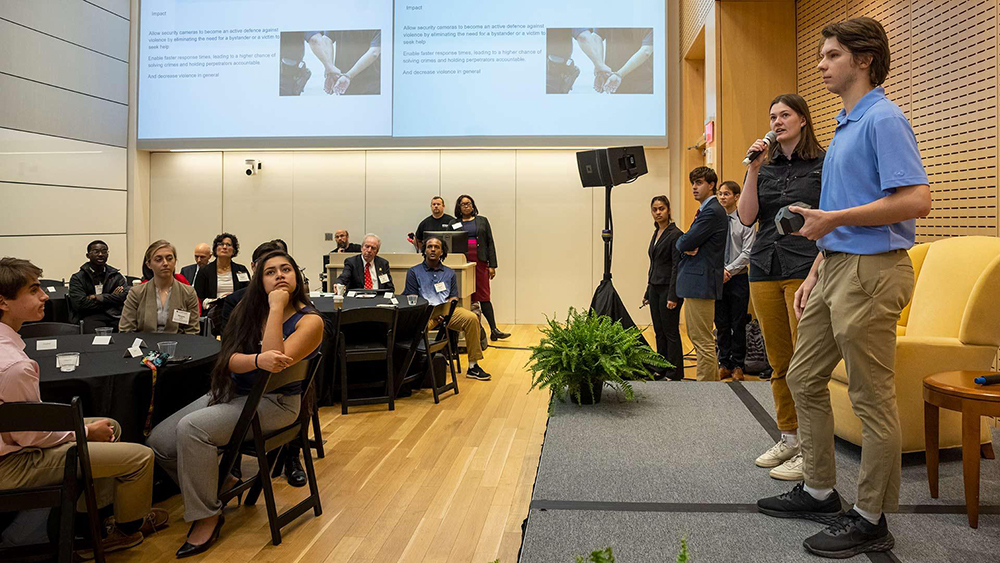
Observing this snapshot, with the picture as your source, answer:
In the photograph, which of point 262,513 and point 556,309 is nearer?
point 262,513

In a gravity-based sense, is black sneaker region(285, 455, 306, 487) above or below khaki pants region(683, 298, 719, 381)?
below

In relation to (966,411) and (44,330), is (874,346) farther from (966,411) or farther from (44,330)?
(44,330)

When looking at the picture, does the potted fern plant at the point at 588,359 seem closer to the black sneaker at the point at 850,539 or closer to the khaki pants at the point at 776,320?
the khaki pants at the point at 776,320

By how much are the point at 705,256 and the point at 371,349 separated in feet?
8.01

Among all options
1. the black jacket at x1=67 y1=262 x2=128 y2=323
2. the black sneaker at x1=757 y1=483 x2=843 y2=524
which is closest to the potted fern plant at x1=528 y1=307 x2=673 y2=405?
the black sneaker at x1=757 y1=483 x2=843 y2=524

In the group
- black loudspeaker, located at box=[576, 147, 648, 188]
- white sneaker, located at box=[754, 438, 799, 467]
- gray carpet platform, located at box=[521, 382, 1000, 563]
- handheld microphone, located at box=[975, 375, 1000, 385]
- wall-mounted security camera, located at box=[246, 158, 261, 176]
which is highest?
wall-mounted security camera, located at box=[246, 158, 261, 176]

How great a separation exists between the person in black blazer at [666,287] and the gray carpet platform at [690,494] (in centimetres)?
162

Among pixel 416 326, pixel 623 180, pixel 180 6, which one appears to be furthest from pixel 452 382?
pixel 180 6

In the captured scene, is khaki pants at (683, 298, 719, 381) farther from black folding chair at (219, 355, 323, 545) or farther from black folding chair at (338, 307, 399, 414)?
black folding chair at (219, 355, 323, 545)

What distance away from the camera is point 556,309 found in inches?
407

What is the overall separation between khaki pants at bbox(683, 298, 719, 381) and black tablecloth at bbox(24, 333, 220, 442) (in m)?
3.12

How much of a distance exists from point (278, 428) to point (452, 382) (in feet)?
9.64

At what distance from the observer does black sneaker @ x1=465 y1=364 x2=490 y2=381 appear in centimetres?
652

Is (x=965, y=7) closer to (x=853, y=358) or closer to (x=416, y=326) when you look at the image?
(x=853, y=358)
